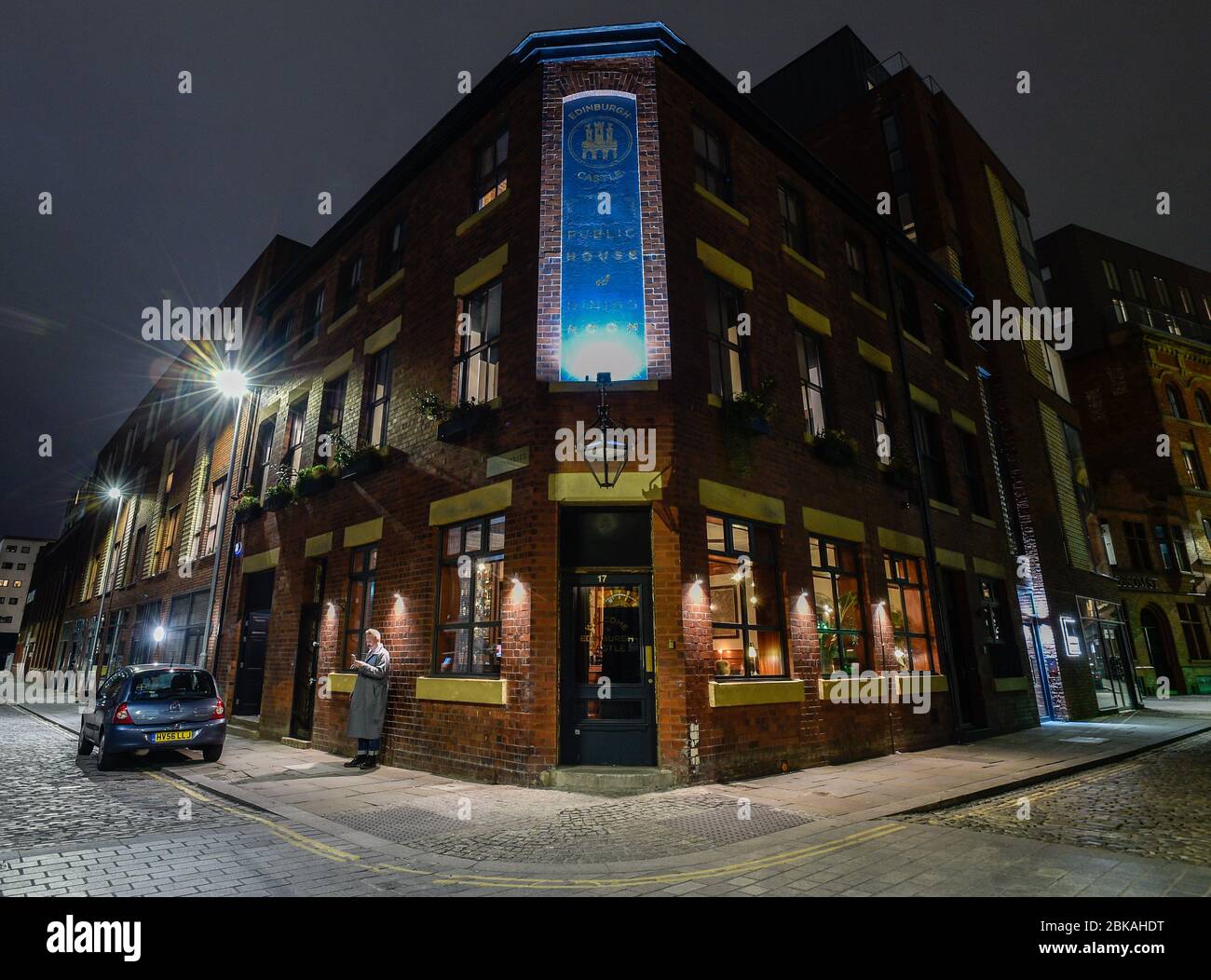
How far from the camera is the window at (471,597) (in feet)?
29.0

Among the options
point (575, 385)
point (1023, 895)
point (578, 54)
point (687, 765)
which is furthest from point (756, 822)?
point (578, 54)

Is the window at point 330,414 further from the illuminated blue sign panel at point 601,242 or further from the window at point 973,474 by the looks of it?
the window at point 973,474

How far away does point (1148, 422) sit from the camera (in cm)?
3175

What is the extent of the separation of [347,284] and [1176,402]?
40929 mm

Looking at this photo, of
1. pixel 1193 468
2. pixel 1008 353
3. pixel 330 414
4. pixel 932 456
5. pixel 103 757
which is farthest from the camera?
pixel 1193 468

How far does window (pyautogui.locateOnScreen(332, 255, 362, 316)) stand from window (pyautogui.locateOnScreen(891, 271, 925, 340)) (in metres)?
13.0

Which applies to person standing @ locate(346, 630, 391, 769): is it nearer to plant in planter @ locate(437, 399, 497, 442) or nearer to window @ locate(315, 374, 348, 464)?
plant in planter @ locate(437, 399, 497, 442)

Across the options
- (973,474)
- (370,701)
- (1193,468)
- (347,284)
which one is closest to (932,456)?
(973,474)

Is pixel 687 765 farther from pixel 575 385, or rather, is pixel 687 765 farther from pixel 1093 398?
pixel 1093 398

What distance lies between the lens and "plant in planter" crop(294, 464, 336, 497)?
1266 centimetres

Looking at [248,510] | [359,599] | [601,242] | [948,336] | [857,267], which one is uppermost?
[857,267]

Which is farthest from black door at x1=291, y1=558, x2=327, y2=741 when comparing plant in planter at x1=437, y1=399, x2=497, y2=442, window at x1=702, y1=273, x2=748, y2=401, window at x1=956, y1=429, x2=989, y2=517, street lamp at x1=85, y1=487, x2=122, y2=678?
street lamp at x1=85, y1=487, x2=122, y2=678

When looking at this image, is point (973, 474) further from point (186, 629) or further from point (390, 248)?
point (186, 629)

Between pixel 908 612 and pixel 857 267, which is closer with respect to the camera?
pixel 908 612
